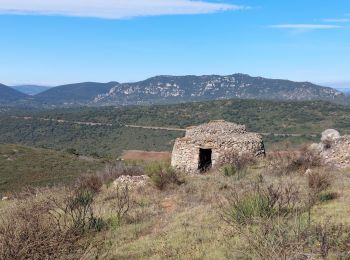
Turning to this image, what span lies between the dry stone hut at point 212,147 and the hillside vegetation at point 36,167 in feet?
52.9

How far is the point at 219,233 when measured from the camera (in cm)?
752

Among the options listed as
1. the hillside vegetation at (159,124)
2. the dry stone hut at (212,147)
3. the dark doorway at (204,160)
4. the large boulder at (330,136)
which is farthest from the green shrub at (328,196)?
the hillside vegetation at (159,124)

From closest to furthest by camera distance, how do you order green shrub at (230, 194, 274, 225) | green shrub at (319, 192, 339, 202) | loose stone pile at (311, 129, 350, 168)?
green shrub at (230, 194, 274, 225)
green shrub at (319, 192, 339, 202)
loose stone pile at (311, 129, 350, 168)

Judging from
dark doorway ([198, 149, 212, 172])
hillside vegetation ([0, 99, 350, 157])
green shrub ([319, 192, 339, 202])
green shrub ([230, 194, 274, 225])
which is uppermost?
green shrub ([230, 194, 274, 225])

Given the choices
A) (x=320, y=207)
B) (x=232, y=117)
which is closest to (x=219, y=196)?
(x=320, y=207)

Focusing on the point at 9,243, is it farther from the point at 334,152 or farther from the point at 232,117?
the point at 232,117

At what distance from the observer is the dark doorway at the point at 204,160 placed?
1645cm

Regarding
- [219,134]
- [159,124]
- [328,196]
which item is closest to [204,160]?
Answer: [219,134]

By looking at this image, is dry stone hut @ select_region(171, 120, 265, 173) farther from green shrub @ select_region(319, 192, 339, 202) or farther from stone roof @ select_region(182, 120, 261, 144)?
green shrub @ select_region(319, 192, 339, 202)

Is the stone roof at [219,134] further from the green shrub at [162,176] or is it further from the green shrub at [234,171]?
the green shrub at [162,176]

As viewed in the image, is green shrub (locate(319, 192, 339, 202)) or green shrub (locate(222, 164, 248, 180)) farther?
green shrub (locate(222, 164, 248, 180))

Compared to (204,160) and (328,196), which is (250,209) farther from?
(204,160)

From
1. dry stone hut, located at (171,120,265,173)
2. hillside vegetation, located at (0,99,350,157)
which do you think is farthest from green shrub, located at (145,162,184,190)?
hillside vegetation, located at (0,99,350,157)

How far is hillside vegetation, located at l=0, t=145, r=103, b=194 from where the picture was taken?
33219 millimetres
